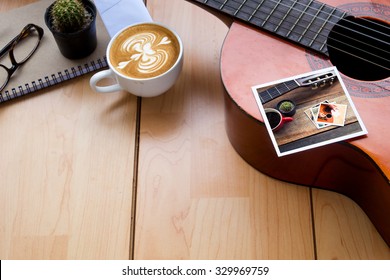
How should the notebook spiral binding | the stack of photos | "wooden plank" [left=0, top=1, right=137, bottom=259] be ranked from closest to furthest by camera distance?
the stack of photos
"wooden plank" [left=0, top=1, right=137, bottom=259]
the notebook spiral binding

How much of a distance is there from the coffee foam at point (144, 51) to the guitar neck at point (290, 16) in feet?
0.32

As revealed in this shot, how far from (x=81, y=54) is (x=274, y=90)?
0.39 meters

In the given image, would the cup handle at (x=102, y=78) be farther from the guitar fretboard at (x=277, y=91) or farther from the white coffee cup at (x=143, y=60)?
the guitar fretboard at (x=277, y=91)

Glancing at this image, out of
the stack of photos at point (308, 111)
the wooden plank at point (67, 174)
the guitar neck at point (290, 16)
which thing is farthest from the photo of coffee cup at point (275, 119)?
the wooden plank at point (67, 174)

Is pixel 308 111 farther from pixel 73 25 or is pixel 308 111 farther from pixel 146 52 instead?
pixel 73 25

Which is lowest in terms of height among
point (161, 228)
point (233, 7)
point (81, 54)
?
point (161, 228)

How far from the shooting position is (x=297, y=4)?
83 cm

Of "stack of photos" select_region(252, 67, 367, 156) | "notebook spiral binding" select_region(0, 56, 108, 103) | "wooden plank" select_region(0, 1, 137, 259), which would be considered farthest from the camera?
"notebook spiral binding" select_region(0, 56, 108, 103)

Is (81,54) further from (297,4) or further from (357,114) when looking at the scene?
(357,114)

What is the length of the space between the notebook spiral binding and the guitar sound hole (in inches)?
16.5

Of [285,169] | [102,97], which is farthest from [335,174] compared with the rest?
[102,97]

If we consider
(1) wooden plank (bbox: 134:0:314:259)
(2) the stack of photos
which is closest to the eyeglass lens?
(1) wooden plank (bbox: 134:0:314:259)

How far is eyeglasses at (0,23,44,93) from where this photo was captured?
0.94 m

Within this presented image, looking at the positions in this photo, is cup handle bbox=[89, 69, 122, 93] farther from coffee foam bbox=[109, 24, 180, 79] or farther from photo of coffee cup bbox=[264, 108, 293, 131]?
→ photo of coffee cup bbox=[264, 108, 293, 131]
